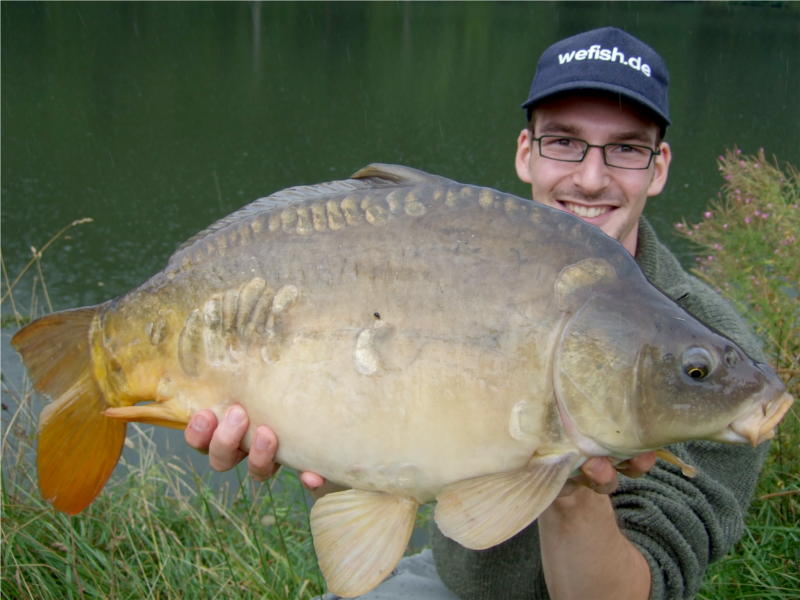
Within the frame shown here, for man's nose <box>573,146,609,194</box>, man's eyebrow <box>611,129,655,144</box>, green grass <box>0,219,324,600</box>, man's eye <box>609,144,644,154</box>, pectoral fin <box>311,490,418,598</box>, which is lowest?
green grass <box>0,219,324,600</box>

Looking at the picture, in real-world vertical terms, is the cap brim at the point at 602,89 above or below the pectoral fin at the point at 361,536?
above

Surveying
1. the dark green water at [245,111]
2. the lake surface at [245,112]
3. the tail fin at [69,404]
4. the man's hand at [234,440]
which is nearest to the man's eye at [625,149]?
the man's hand at [234,440]

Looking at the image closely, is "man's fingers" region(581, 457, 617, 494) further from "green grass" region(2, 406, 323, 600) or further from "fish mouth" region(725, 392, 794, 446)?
"green grass" region(2, 406, 323, 600)

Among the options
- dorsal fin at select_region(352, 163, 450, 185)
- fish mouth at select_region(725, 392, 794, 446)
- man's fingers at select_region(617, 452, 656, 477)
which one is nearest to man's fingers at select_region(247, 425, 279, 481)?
dorsal fin at select_region(352, 163, 450, 185)

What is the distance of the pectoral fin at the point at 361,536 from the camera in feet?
3.75

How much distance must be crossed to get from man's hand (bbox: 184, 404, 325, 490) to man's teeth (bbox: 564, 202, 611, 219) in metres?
0.89

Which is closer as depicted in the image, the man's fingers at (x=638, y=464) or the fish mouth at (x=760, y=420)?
the fish mouth at (x=760, y=420)

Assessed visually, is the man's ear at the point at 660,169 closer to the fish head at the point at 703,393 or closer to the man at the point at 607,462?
the man at the point at 607,462

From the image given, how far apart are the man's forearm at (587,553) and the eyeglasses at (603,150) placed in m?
0.79

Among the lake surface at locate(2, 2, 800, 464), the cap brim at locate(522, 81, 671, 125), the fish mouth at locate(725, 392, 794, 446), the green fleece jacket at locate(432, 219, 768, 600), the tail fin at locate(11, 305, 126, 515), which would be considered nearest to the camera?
the fish mouth at locate(725, 392, 794, 446)

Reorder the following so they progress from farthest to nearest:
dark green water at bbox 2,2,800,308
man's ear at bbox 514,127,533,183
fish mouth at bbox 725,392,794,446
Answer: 1. dark green water at bbox 2,2,800,308
2. man's ear at bbox 514,127,533,183
3. fish mouth at bbox 725,392,794,446

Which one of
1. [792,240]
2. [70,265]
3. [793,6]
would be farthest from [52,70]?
[793,6]

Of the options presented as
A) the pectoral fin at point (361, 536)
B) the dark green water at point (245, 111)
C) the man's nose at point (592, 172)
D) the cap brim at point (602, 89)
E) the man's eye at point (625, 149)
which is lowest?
the dark green water at point (245, 111)

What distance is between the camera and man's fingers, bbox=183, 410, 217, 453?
1230mm
